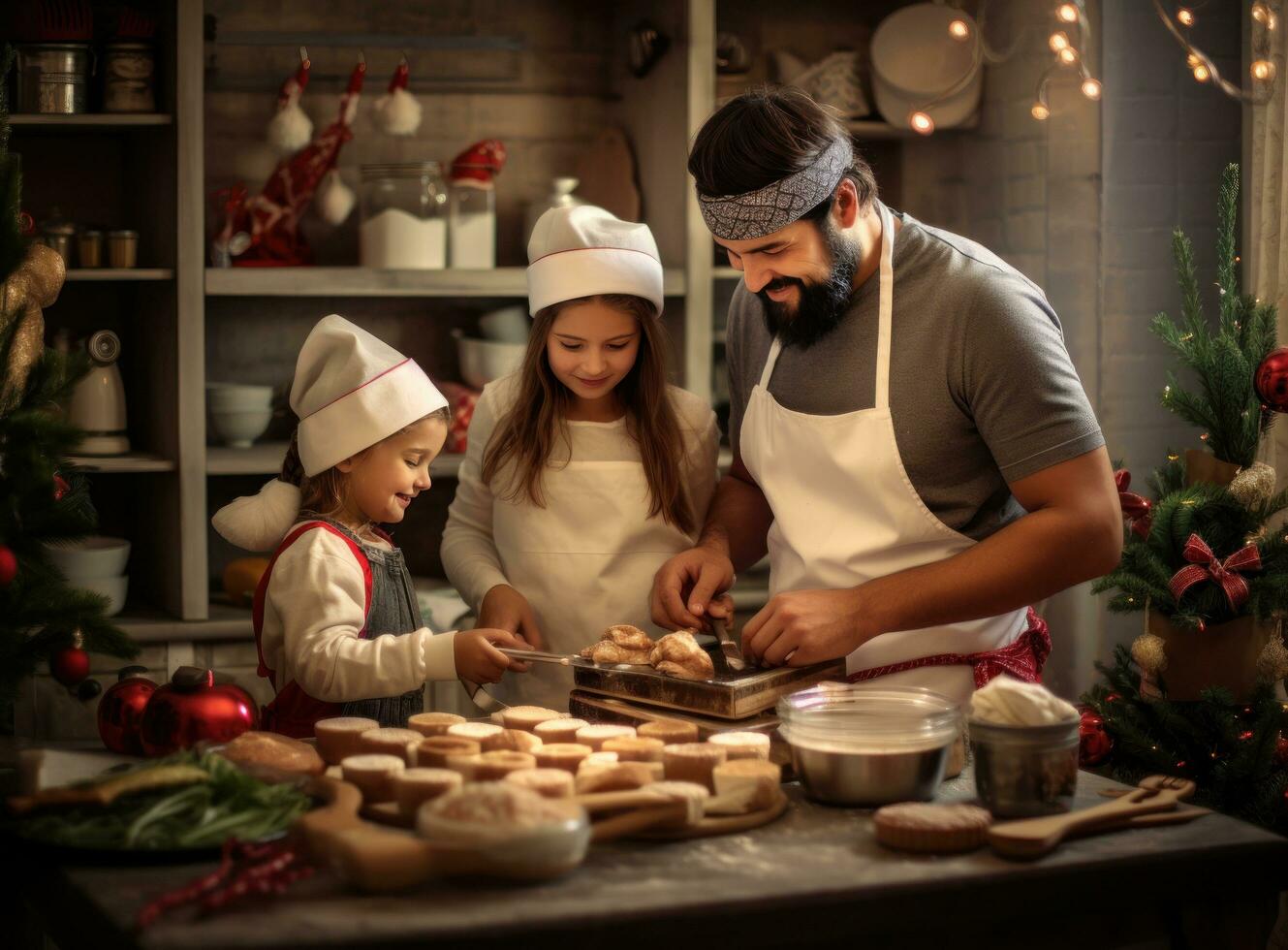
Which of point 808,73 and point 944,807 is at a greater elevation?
point 808,73

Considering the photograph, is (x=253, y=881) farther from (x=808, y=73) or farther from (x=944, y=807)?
(x=808, y=73)

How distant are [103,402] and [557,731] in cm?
216

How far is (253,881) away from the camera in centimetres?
134

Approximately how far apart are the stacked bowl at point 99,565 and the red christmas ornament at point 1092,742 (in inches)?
85.5

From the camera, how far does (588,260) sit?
236cm

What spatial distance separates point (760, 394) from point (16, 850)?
129 cm

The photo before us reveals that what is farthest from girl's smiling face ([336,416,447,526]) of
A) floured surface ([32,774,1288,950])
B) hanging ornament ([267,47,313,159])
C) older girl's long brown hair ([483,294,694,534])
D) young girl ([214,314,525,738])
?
hanging ornament ([267,47,313,159])

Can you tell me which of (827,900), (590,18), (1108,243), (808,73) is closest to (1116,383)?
(1108,243)

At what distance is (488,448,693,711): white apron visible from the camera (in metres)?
2.44

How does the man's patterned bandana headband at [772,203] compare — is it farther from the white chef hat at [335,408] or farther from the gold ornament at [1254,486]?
the gold ornament at [1254,486]

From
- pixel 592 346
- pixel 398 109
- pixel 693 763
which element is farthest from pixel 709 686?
pixel 398 109

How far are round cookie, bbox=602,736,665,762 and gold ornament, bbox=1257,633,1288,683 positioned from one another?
147cm

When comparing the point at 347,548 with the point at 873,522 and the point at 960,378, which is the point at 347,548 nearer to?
the point at 873,522

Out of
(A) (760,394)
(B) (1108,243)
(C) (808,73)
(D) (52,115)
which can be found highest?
(C) (808,73)
